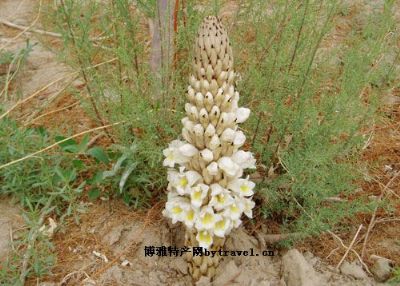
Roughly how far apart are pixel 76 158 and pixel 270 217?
137 cm

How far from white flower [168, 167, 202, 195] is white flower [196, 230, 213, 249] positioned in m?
0.24

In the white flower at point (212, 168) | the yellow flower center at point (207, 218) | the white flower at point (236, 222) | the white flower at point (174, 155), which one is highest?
the white flower at point (212, 168)

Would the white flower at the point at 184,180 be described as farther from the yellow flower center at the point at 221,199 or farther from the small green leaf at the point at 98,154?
the small green leaf at the point at 98,154

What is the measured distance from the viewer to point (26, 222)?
3078 millimetres

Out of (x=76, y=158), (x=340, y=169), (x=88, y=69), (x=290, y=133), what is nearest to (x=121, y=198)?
(x=76, y=158)

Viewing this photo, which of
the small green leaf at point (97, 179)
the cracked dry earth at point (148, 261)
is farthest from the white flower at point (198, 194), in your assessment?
the small green leaf at point (97, 179)

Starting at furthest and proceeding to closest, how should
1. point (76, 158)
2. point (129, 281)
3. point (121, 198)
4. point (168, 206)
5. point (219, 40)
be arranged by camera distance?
1. point (76, 158)
2. point (121, 198)
3. point (129, 281)
4. point (168, 206)
5. point (219, 40)

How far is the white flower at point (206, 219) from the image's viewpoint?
2.41m

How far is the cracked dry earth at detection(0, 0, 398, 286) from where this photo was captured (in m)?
2.88

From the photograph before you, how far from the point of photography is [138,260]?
3012mm

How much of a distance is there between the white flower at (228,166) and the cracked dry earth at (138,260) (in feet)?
2.60

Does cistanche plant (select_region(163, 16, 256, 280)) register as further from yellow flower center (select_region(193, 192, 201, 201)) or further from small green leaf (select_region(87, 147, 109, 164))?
small green leaf (select_region(87, 147, 109, 164))

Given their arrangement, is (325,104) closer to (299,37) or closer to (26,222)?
(299,37)

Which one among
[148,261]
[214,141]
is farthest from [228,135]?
[148,261]
